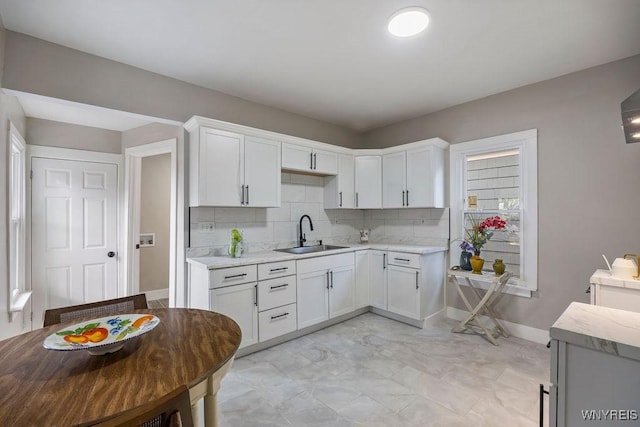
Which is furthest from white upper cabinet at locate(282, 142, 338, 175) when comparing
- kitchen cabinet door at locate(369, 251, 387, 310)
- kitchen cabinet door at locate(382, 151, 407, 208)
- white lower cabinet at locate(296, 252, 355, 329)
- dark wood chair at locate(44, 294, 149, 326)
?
dark wood chair at locate(44, 294, 149, 326)

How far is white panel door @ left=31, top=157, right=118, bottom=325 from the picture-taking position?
3447 mm

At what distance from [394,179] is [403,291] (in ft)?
4.77

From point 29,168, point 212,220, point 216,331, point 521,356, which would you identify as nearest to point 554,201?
point 521,356

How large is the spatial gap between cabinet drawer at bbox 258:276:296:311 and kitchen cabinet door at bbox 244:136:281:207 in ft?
2.74

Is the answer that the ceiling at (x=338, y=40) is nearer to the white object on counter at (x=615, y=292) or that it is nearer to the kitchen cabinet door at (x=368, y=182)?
the kitchen cabinet door at (x=368, y=182)

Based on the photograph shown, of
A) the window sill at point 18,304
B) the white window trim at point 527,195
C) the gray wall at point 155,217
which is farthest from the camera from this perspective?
the gray wall at point 155,217

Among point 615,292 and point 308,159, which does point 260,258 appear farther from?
point 615,292

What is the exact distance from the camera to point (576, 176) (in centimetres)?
283

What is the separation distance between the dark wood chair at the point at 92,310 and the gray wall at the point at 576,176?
355cm

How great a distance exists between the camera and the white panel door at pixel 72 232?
11.3 feet

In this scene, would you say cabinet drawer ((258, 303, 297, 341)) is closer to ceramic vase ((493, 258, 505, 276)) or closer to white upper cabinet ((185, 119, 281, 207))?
white upper cabinet ((185, 119, 281, 207))

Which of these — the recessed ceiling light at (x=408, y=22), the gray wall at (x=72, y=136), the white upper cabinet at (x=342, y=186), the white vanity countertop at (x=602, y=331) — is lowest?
the white vanity countertop at (x=602, y=331)

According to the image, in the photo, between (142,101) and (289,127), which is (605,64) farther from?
(142,101)

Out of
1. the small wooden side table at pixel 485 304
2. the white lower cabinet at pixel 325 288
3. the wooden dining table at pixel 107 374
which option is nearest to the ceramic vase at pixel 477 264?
the small wooden side table at pixel 485 304
